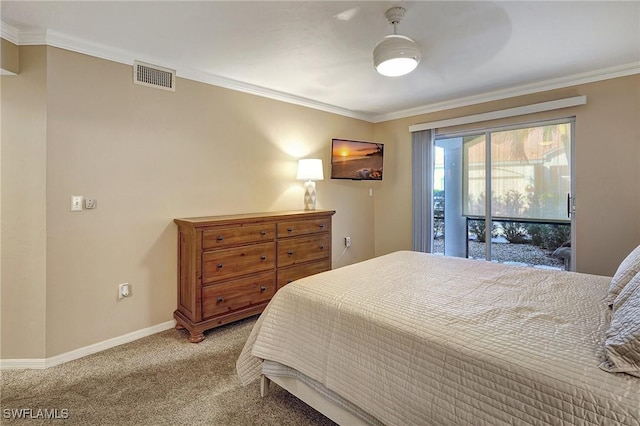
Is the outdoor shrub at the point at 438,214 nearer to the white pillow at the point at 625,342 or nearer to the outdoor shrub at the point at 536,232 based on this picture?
the outdoor shrub at the point at 536,232

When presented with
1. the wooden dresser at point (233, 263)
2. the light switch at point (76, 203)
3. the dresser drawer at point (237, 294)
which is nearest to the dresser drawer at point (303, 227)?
the wooden dresser at point (233, 263)

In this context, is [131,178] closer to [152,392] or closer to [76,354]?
[76,354]

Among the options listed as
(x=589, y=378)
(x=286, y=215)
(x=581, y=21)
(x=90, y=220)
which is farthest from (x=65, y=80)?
(x=581, y=21)

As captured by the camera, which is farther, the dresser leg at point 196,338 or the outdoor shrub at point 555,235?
the outdoor shrub at point 555,235

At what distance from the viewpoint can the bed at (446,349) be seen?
98cm

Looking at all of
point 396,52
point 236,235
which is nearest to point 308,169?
point 236,235

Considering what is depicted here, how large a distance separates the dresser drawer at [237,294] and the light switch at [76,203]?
1.14m

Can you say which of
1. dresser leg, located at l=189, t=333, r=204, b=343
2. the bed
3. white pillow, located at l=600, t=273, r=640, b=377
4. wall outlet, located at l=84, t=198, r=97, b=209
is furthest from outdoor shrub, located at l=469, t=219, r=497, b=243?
wall outlet, located at l=84, t=198, r=97, b=209

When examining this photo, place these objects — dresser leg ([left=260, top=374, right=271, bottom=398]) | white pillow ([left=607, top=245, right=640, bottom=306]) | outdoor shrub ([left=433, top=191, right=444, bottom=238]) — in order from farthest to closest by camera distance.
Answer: outdoor shrub ([left=433, top=191, right=444, bottom=238]) → dresser leg ([left=260, top=374, right=271, bottom=398]) → white pillow ([left=607, top=245, right=640, bottom=306])

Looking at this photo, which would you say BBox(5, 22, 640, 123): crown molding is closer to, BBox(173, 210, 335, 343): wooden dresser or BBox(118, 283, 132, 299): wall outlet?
BBox(173, 210, 335, 343): wooden dresser

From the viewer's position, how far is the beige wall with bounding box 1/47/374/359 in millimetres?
2297

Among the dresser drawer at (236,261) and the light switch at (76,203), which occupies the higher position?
the light switch at (76,203)

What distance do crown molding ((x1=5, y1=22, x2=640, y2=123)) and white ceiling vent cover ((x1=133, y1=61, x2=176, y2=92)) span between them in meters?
0.04

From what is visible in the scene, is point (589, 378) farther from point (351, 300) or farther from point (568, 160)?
point (568, 160)
